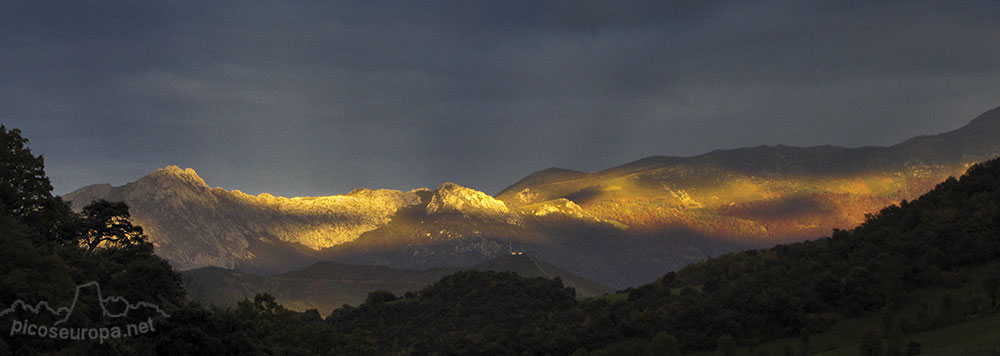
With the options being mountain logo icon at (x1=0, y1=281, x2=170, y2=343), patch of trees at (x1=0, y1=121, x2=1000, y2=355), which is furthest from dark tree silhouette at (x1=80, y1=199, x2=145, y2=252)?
mountain logo icon at (x1=0, y1=281, x2=170, y2=343)

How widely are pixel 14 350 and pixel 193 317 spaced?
28.1ft

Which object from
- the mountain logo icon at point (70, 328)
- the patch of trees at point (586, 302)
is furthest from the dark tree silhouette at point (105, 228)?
the mountain logo icon at point (70, 328)

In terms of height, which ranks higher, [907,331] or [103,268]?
[103,268]

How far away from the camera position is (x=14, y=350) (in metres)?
41.7

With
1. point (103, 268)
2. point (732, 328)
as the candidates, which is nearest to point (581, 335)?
point (732, 328)

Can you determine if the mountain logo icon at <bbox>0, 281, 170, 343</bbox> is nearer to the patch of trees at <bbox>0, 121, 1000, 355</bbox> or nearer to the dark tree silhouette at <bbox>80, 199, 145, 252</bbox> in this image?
the patch of trees at <bbox>0, 121, 1000, 355</bbox>

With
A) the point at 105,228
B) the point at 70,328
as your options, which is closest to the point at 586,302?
the point at 105,228

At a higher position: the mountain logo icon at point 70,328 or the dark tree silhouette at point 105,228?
the dark tree silhouette at point 105,228

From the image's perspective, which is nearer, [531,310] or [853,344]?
[853,344]

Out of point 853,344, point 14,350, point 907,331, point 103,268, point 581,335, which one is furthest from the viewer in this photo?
point 581,335

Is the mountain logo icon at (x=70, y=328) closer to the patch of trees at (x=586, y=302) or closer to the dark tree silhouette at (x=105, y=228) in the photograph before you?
the patch of trees at (x=586, y=302)

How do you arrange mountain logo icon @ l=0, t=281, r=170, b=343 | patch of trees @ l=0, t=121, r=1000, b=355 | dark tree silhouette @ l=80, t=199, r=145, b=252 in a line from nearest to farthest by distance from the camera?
mountain logo icon @ l=0, t=281, r=170, b=343 → patch of trees @ l=0, t=121, r=1000, b=355 → dark tree silhouette @ l=80, t=199, r=145, b=252

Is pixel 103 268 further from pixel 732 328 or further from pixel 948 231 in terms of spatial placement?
pixel 948 231

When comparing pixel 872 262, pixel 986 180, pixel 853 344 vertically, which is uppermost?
pixel 986 180
